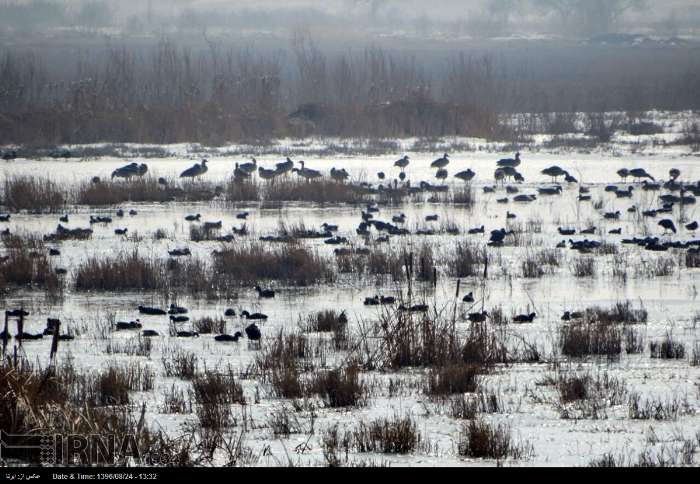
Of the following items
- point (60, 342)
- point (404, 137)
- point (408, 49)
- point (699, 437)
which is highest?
point (408, 49)

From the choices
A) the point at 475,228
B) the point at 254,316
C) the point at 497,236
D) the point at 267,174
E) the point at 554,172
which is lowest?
the point at 254,316

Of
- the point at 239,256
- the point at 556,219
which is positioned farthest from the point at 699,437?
the point at 556,219

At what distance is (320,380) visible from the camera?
8.55 metres

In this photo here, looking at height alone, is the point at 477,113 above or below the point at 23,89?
below

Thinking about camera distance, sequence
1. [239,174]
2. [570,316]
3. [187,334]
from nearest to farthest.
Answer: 1. [187,334]
2. [570,316]
3. [239,174]

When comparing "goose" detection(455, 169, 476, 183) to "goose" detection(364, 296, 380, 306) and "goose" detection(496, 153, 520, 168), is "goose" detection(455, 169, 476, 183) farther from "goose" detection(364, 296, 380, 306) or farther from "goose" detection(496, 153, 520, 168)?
"goose" detection(364, 296, 380, 306)

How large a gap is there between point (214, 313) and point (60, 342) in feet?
8.23

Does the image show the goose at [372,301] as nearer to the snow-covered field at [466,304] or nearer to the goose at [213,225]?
the snow-covered field at [466,304]

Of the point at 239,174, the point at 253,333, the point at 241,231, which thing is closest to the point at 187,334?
the point at 253,333

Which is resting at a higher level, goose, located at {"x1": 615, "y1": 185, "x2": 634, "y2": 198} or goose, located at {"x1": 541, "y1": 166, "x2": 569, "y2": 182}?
goose, located at {"x1": 541, "y1": 166, "x2": 569, "y2": 182}

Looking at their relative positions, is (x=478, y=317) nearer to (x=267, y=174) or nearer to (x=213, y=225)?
(x=213, y=225)

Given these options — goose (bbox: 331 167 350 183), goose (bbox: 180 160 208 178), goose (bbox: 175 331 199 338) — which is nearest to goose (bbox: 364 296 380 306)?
goose (bbox: 175 331 199 338)

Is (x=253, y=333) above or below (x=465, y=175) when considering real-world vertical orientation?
below

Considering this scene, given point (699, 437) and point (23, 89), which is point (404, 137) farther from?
point (699, 437)
